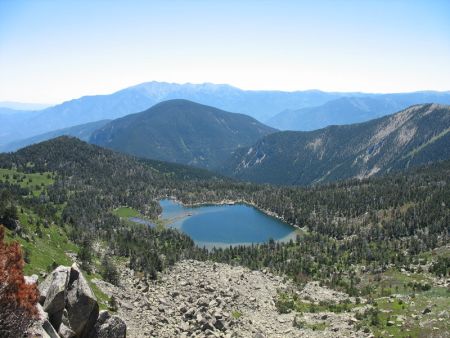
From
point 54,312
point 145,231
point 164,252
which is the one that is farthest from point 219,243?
point 54,312

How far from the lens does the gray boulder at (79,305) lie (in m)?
36.6

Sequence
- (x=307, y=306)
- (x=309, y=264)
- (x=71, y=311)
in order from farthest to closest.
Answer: (x=309, y=264)
(x=307, y=306)
(x=71, y=311)

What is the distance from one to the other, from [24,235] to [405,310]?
6803 centimetres

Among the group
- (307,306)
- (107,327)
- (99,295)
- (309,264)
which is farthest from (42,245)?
(309,264)

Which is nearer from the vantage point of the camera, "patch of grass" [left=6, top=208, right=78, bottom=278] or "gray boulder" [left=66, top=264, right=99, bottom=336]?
"gray boulder" [left=66, top=264, right=99, bottom=336]

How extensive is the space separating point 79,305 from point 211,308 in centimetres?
3198

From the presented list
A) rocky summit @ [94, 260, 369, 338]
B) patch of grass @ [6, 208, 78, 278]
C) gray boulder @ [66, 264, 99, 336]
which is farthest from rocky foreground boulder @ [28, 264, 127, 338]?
patch of grass @ [6, 208, 78, 278]

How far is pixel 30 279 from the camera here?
3341cm

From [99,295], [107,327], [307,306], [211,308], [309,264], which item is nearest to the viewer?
[107,327]

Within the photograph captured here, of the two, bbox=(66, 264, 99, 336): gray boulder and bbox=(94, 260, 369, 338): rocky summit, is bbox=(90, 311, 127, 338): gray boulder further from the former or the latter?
bbox=(94, 260, 369, 338): rocky summit

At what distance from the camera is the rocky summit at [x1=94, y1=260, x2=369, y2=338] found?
56344 mm

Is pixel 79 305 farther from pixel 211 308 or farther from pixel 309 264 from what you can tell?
pixel 309 264

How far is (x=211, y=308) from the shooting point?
214ft

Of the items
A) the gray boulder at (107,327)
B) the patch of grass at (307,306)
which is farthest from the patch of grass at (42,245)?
the patch of grass at (307,306)
